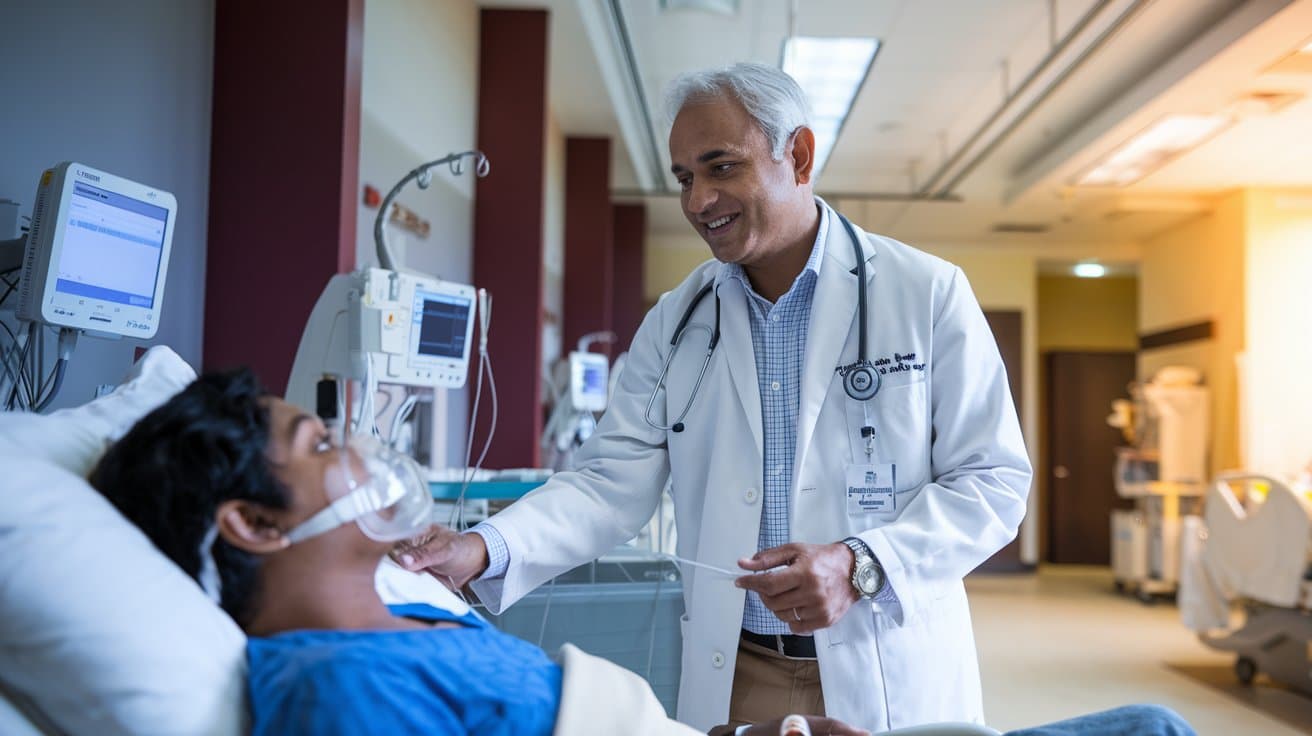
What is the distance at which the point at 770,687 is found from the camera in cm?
169

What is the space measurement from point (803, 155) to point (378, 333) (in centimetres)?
119

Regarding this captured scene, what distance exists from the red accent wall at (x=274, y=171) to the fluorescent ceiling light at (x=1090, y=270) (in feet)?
31.0

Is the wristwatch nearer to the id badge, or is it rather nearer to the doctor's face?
the id badge

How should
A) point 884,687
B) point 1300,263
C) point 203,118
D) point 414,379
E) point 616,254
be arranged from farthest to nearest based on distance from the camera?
point 616,254, point 1300,263, point 203,118, point 414,379, point 884,687

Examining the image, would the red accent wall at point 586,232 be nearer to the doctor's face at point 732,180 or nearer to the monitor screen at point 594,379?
the monitor screen at point 594,379

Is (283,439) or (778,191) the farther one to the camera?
(778,191)

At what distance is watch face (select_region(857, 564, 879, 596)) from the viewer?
58.7 inches

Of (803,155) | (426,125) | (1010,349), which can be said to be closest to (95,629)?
(803,155)

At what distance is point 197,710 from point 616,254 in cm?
852

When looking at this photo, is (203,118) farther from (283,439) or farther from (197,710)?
(197,710)

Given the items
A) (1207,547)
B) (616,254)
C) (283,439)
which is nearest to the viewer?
(283,439)

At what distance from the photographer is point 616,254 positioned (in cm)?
945

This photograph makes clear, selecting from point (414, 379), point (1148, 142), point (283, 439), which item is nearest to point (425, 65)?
point (414, 379)

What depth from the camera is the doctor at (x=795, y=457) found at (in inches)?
62.7
